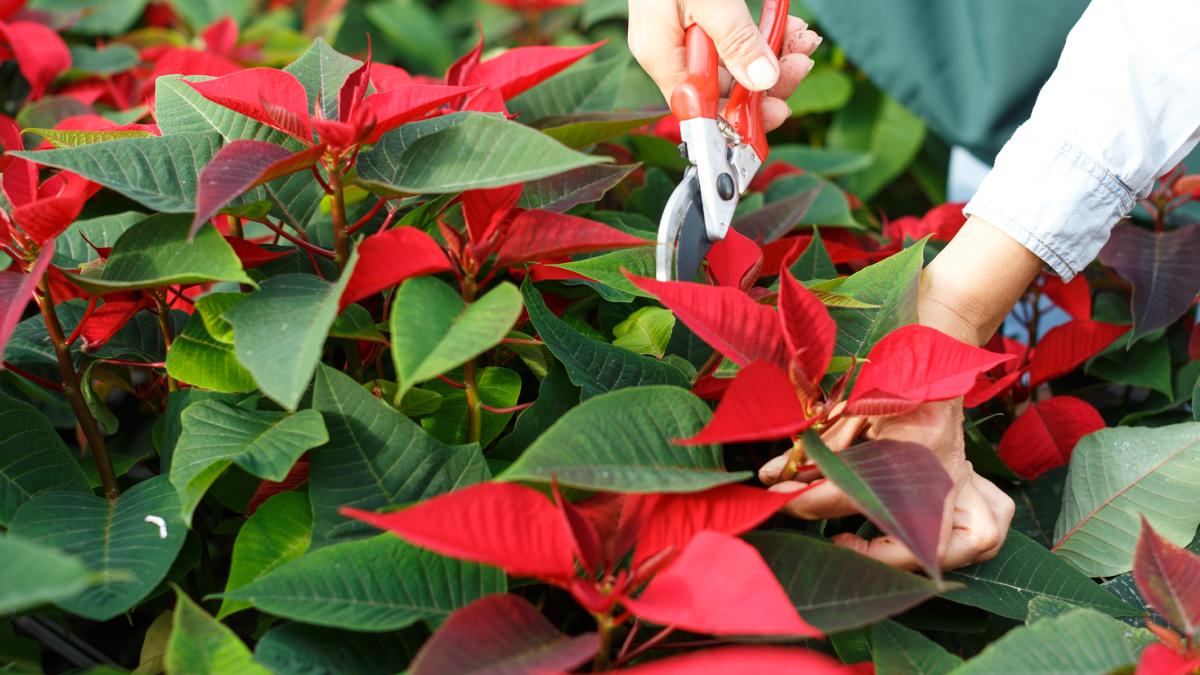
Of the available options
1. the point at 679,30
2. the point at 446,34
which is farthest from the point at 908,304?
the point at 446,34

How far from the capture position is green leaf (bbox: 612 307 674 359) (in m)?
0.67

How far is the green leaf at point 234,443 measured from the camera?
0.53 meters

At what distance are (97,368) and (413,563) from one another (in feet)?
1.08

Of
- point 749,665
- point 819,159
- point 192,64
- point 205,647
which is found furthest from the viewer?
point 819,159

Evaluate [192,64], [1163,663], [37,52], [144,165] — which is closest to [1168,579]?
[1163,663]

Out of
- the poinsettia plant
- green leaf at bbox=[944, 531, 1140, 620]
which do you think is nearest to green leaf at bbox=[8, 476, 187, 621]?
the poinsettia plant

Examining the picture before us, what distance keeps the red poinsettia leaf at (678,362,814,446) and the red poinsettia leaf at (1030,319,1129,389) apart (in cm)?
43

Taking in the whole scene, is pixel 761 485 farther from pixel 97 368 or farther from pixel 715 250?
pixel 97 368

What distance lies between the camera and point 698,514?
20.4 inches

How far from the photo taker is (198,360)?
0.62 meters

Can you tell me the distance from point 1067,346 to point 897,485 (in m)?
0.45

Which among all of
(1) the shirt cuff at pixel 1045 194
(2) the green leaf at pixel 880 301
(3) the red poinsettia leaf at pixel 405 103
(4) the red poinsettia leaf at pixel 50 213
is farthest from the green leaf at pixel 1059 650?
(4) the red poinsettia leaf at pixel 50 213

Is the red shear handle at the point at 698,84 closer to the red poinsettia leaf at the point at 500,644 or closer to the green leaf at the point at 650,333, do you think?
the green leaf at the point at 650,333

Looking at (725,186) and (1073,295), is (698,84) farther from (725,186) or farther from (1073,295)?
(1073,295)
